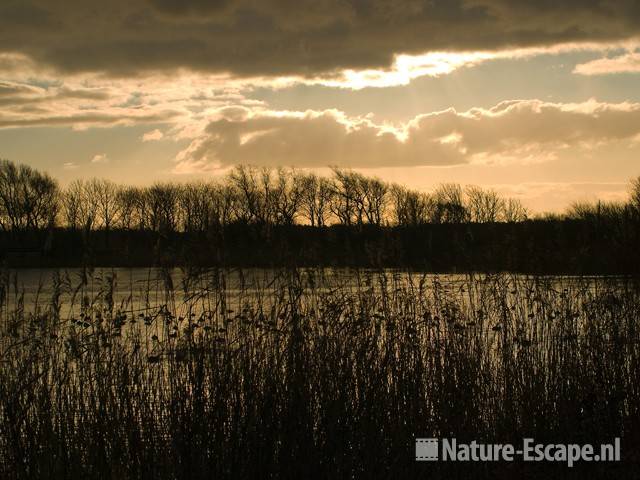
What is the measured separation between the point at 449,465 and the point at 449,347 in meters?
1.47

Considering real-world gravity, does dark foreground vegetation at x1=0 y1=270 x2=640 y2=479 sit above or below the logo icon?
above

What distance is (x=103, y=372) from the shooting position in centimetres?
611

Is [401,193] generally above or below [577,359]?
above

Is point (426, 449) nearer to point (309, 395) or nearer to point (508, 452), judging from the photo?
point (508, 452)

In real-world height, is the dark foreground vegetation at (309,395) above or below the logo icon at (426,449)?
above

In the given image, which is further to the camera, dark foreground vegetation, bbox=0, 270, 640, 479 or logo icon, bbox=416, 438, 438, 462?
logo icon, bbox=416, 438, 438, 462

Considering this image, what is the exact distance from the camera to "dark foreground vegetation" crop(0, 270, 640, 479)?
17.7 feet

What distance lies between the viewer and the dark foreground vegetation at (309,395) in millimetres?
5395

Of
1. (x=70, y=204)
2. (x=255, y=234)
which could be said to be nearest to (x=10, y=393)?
(x=255, y=234)

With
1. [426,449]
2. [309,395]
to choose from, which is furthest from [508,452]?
[309,395]

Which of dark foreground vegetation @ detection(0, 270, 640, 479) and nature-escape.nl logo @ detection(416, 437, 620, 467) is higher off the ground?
dark foreground vegetation @ detection(0, 270, 640, 479)

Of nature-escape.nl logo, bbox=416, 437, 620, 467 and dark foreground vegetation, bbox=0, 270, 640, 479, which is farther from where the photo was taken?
nature-escape.nl logo, bbox=416, 437, 620, 467

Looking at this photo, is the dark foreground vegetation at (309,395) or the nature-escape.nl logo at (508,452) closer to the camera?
the dark foreground vegetation at (309,395)

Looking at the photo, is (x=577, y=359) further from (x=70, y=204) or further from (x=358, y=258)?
(x=70, y=204)
